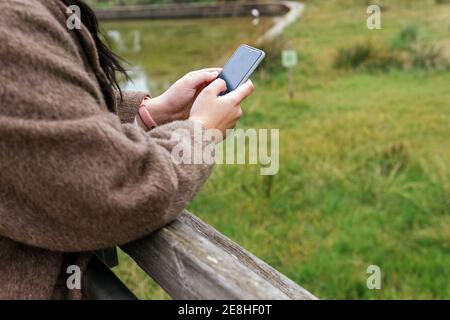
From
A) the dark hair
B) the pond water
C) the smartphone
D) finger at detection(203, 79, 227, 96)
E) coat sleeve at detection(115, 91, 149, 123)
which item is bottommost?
the pond water

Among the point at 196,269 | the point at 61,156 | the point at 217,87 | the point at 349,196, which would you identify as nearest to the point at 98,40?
the point at 217,87

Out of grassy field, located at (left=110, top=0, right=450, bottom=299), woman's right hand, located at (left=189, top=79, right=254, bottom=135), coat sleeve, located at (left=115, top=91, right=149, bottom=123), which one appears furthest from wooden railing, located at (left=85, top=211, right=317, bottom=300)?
grassy field, located at (left=110, top=0, right=450, bottom=299)

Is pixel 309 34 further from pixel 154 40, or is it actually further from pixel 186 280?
pixel 186 280

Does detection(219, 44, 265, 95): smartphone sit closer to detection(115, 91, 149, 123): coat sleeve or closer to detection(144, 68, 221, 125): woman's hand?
detection(144, 68, 221, 125): woman's hand

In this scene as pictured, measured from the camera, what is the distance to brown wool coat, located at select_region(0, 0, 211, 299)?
82 cm

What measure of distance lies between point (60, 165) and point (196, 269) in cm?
24

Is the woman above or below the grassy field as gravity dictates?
above

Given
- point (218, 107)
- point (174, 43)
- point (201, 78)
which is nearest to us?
point (218, 107)

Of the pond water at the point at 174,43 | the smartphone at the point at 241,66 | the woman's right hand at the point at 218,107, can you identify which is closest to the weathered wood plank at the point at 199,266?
the woman's right hand at the point at 218,107

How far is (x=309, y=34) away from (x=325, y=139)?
5460mm

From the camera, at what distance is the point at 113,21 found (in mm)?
17281

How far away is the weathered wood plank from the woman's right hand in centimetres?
17

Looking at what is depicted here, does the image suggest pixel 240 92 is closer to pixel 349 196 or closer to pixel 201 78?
pixel 201 78

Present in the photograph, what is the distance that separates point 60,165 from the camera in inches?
32.4
